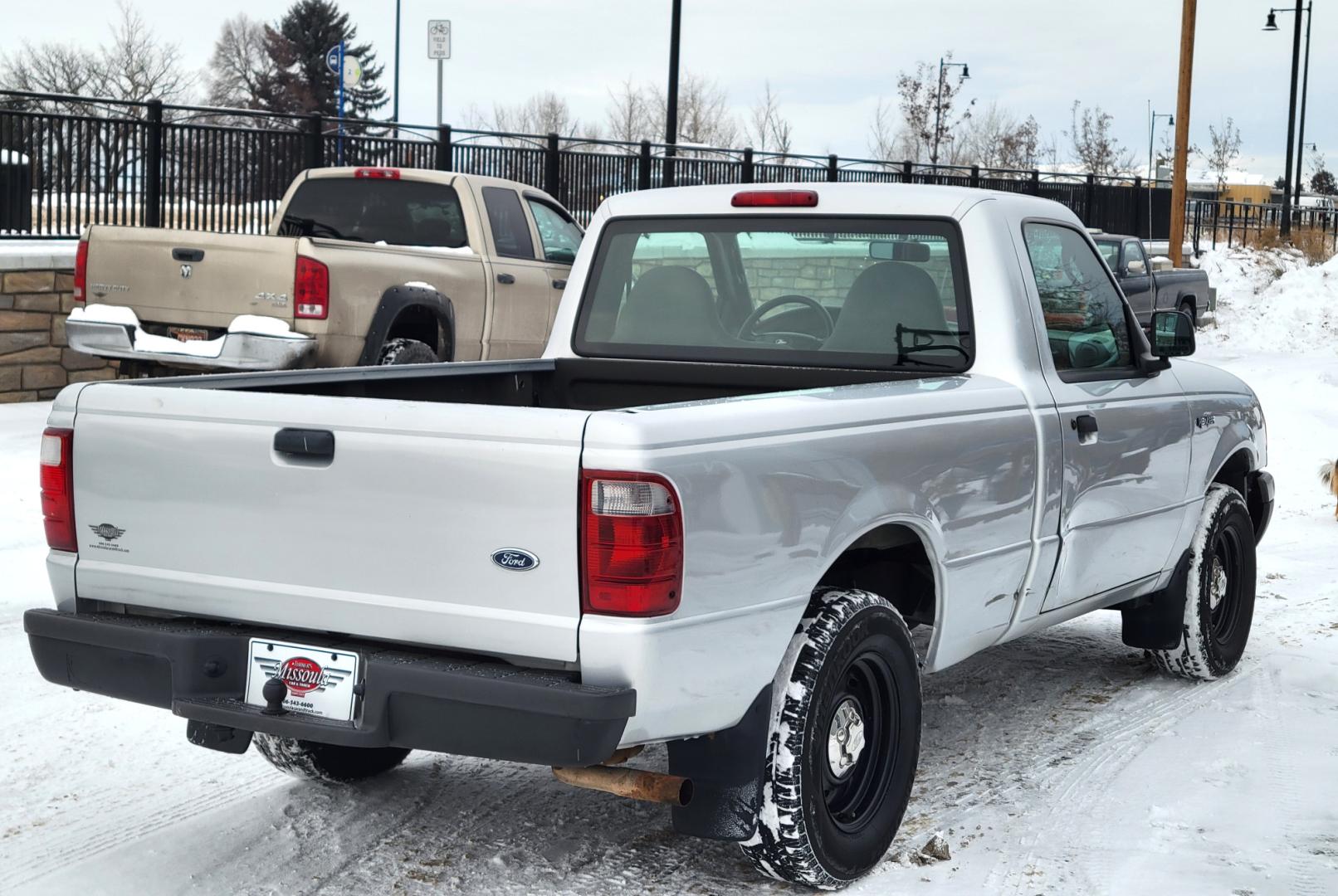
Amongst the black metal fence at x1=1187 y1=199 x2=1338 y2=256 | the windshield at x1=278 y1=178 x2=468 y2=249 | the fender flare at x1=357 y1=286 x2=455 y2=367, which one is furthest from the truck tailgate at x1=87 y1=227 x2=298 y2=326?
the black metal fence at x1=1187 y1=199 x2=1338 y2=256

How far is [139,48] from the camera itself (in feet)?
171

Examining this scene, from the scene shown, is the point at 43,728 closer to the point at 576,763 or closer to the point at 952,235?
the point at 576,763

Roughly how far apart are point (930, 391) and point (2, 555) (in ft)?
17.1

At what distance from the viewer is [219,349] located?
31.8 feet

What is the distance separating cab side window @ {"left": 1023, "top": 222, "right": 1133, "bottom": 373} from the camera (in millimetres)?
5121

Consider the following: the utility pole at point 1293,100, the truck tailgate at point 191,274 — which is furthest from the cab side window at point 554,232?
the utility pole at point 1293,100

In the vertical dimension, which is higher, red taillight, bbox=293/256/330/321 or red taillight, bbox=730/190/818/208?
red taillight, bbox=730/190/818/208

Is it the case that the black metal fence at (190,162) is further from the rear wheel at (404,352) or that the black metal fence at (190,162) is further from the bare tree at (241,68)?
the bare tree at (241,68)

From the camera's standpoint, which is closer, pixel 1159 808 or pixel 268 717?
pixel 268 717

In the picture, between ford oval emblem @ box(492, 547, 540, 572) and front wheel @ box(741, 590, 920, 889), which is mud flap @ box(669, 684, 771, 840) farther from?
ford oval emblem @ box(492, 547, 540, 572)

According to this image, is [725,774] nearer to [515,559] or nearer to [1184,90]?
[515,559]

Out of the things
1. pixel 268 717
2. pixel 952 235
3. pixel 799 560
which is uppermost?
pixel 952 235

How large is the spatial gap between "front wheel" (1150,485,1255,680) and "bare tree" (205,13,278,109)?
77.2m

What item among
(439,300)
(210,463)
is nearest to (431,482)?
(210,463)
